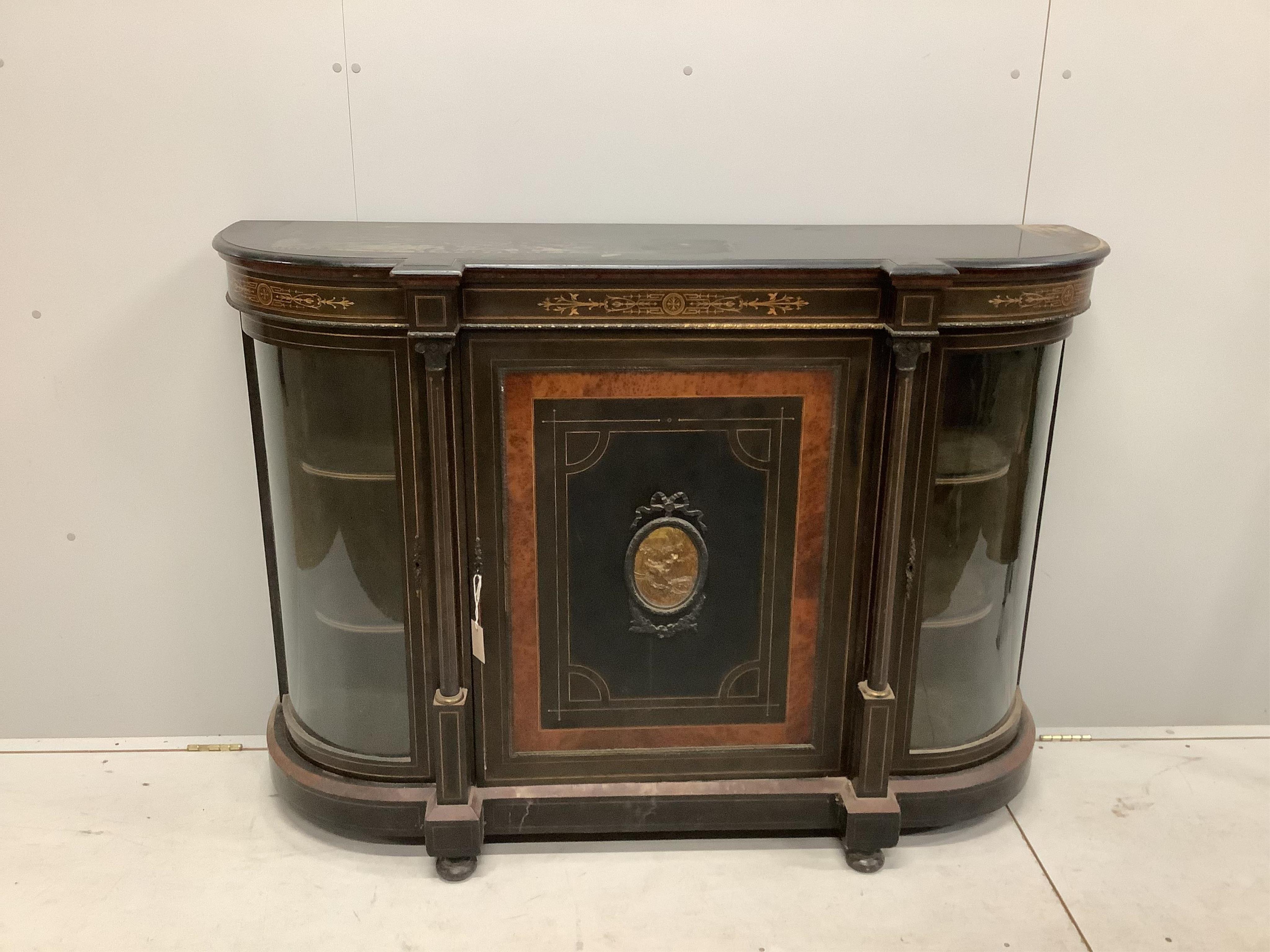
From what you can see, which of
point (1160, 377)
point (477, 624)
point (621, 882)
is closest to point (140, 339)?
point (477, 624)

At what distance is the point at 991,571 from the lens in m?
2.23

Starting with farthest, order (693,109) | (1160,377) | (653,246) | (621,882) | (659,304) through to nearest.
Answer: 1. (1160,377)
2. (693,109)
3. (621,882)
4. (653,246)
5. (659,304)

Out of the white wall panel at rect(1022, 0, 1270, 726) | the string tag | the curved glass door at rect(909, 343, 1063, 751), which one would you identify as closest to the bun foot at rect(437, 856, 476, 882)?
the string tag

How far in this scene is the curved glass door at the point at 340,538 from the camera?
2.02 m

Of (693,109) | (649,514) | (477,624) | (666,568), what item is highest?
(693,109)

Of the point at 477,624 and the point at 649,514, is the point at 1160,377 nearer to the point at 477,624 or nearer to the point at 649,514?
the point at 649,514

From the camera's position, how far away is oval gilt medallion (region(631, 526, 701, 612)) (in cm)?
206

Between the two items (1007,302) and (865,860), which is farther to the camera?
(865,860)

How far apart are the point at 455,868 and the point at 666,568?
73cm

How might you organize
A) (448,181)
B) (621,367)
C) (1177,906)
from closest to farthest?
(621,367) < (1177,906) < (448,181)

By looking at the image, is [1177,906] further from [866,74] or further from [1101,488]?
[866,74]

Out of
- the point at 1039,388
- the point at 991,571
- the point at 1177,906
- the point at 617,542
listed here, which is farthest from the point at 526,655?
the point at 1177,906

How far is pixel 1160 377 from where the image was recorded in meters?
2.47

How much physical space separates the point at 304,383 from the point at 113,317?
598 millimetres
